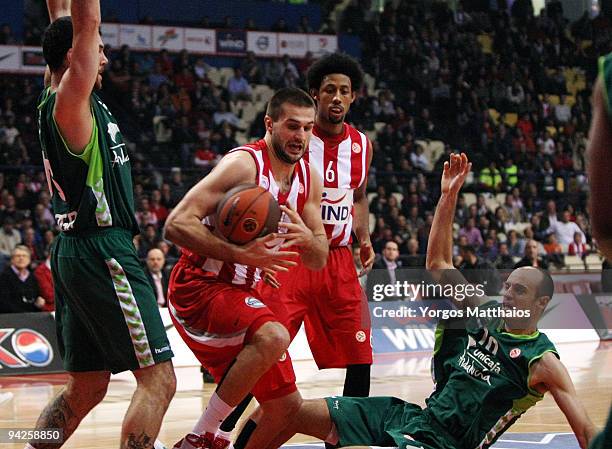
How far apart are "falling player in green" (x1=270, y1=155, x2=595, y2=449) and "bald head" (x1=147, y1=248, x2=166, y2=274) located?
6.97 m

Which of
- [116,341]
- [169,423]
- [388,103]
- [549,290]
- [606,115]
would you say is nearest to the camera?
[606,115]

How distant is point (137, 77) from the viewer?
18406 mm

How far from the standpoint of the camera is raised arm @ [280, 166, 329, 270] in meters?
4.91

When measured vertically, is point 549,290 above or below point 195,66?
below

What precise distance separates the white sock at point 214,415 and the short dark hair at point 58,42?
5.31 feet

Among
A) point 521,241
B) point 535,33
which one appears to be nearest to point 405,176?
point 521,241

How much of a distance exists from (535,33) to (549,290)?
2097cm

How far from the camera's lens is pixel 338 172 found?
628 centimetres

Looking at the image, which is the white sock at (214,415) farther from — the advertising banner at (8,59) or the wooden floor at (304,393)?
the advertising banner at (8,59)

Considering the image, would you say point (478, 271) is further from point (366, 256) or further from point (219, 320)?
point (219, 320)

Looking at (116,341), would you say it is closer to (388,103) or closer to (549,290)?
(549,290)

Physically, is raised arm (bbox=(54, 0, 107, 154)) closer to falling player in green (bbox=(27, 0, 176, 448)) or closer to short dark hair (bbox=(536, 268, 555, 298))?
falling player in green (bbox=(27, 0, 176, 448))

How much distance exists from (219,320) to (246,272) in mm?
334

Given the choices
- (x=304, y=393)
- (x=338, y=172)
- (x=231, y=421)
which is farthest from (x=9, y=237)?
(x=231, y=421)
